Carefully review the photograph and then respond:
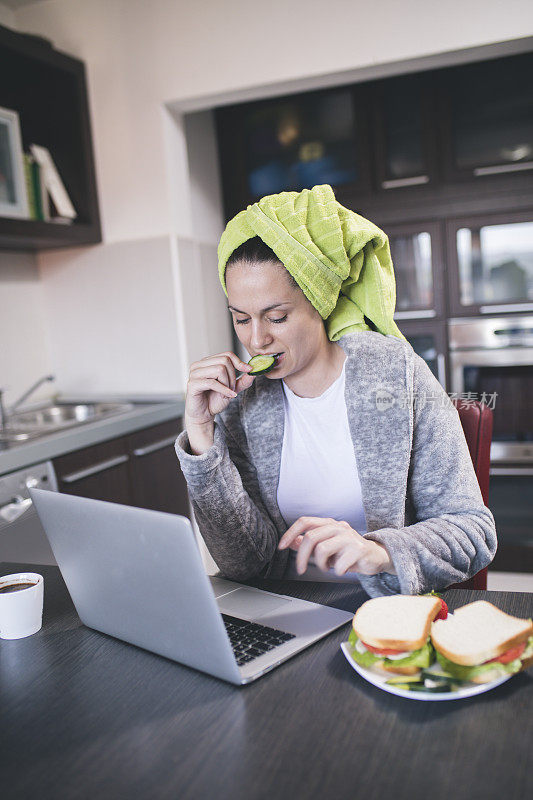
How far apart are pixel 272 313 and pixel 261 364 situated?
105mm

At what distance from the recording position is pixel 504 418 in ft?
10.4

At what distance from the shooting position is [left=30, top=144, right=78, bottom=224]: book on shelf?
2.94 metres

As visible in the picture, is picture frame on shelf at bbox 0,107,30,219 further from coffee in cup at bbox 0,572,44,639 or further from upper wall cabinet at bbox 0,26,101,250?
coffee in cup at bbox 0,572,44,639

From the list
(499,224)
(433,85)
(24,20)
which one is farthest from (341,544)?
(24,20)

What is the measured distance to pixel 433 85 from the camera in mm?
3113

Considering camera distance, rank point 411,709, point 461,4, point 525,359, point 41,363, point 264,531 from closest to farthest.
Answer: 1. point 411,709
2. point 264,531
3. point 461,4
4. point 525,359
5. point 41,363

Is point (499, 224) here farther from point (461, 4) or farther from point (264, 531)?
point (264, 531)

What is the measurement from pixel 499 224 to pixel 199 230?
1344 mm

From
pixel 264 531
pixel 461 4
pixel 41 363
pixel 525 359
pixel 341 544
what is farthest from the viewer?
pixel 41 363

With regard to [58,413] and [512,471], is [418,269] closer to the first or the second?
[512,471]

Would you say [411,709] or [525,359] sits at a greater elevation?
[525,359]

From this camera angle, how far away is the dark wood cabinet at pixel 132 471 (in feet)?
8.24

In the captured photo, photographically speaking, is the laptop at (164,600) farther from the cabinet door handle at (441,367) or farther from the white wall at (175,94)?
the cabinet door handle at (441,367)

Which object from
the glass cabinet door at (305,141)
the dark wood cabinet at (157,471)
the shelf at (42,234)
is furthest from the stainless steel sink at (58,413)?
the glass cabinet door at (305,141)
